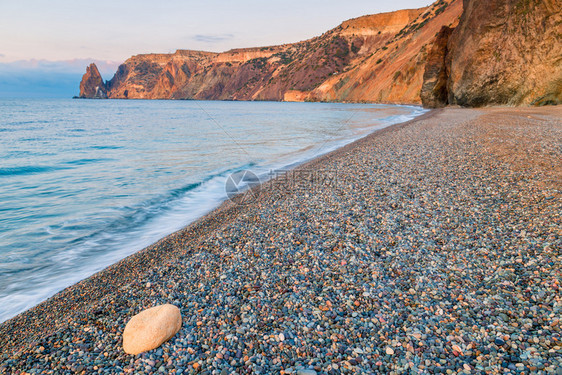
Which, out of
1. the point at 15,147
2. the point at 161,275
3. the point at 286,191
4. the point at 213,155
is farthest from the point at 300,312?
the point at 15,147

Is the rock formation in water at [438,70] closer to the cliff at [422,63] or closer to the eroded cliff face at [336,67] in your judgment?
the cliff at [422,63]

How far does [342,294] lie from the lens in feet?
11.4

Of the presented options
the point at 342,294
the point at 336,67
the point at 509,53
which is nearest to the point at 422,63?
the point at 509,53

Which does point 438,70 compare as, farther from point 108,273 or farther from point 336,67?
point 336,67

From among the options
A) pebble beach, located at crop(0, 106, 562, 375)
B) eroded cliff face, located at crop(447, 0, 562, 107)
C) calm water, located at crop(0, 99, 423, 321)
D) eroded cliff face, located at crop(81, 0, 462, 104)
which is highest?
eroded cliff face, located at crop(81, 0, 462, 104)

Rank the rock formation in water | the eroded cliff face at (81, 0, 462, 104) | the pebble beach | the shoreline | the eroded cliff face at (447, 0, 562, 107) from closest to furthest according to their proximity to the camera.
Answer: the pebble beach, the shoreline, the eroded cliff face at (447, 0, 562, 107), the rock formation in water, the eroded cliff face at (81, 0, 462, 104)

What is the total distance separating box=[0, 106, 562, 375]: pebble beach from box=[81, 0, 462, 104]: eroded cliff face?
62855 mm

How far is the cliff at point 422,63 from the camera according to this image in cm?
2427

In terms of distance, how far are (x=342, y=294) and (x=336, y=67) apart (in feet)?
435

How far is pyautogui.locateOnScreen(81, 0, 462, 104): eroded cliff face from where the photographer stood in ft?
220

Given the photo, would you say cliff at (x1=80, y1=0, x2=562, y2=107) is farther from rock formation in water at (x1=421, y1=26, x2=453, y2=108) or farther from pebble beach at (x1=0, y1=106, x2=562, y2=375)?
pebble beach at (x1=0, y1=106, x2=562, y2=375)

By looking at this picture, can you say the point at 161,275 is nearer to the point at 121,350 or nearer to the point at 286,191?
the point at 121,350

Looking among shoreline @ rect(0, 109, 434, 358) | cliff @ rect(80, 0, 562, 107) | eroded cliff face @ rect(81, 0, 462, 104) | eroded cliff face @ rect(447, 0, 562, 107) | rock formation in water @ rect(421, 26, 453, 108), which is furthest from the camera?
eroded cliff face @ rect(81, 0, 462, 104)

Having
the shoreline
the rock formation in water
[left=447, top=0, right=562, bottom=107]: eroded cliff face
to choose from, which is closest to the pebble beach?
the shoreline
